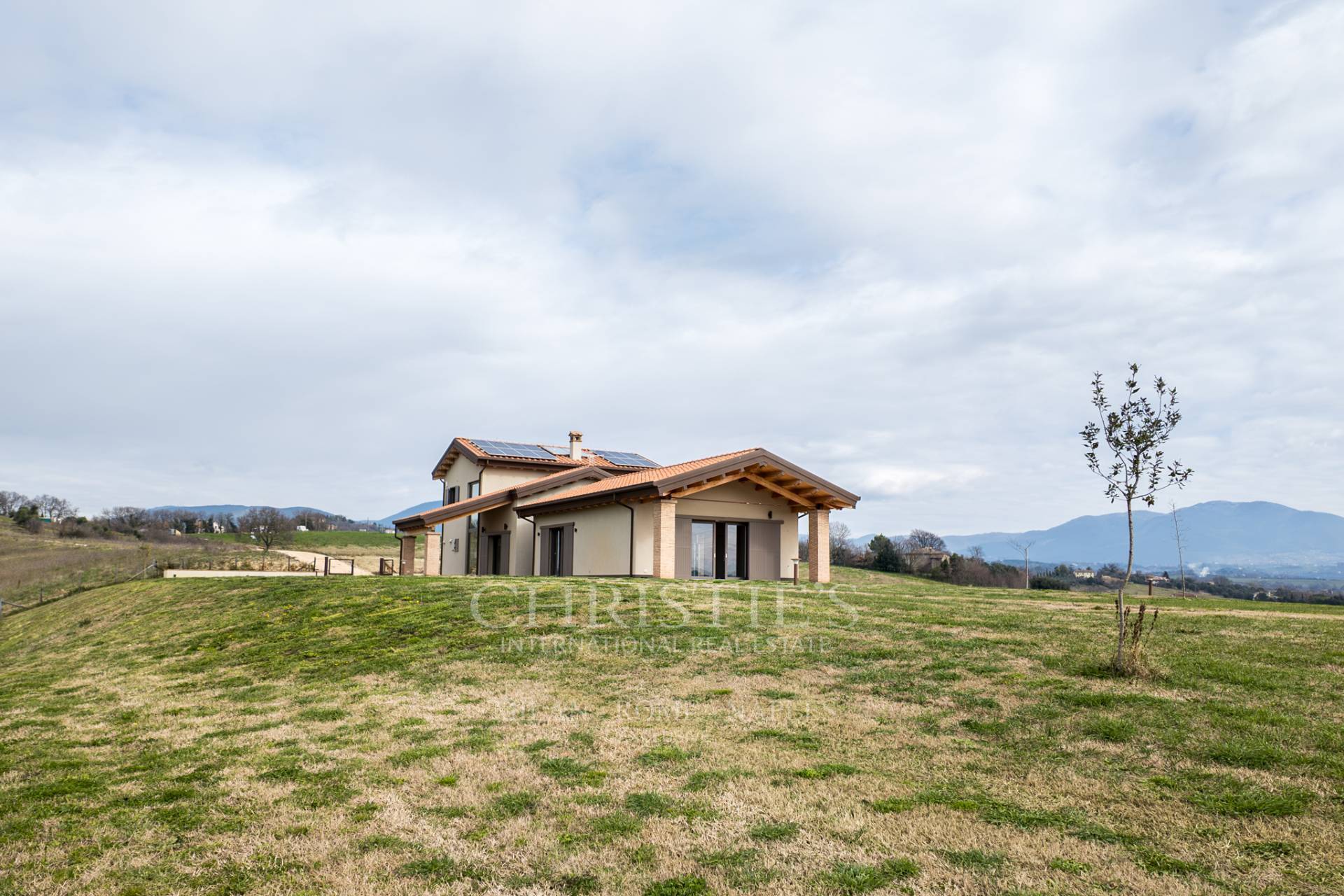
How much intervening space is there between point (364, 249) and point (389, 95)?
537 cm

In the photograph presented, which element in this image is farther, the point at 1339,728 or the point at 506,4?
the point at 506,4

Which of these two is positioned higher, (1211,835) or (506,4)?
(506,4)

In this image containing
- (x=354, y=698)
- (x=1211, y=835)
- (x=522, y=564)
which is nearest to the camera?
(x=1211, y=835)

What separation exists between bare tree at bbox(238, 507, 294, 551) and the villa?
24.7m

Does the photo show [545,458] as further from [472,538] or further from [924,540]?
[924,540]

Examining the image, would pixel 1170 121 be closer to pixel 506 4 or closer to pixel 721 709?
pixel 506 4

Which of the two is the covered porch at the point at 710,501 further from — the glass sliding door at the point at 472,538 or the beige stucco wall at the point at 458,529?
the beige stucco wall at the point at 458,529

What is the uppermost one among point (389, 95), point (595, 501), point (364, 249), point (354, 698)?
point (389, 95)

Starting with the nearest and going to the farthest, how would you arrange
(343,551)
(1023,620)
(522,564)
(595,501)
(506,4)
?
1. (1023,620)
2. (506,4)
3. (595,501)
4. (522,564)
5. (343,551)

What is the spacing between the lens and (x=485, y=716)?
829cm

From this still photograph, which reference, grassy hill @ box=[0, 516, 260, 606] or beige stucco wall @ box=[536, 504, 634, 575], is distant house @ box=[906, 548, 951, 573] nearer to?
beige stucco wall @ box=[536, 504, 634, 575]

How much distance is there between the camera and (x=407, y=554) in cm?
2909

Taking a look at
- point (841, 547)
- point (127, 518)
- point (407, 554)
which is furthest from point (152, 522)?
point (841, 547)

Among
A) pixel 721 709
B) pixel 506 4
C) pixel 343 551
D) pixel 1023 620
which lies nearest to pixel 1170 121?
pixel 1023 620
